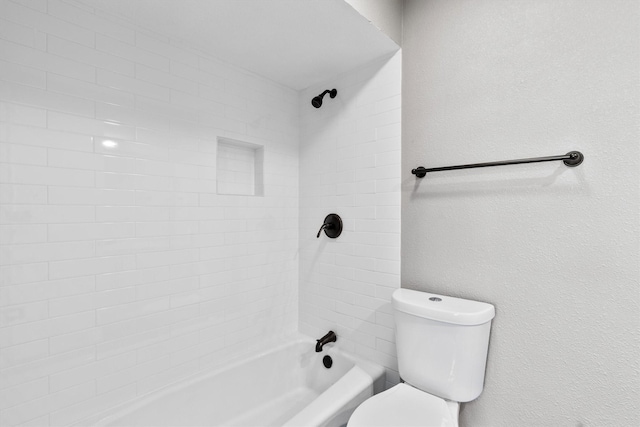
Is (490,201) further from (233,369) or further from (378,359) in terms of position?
(233,369)

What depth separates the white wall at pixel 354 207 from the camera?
1.73 metres

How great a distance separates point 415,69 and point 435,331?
52.2 inches

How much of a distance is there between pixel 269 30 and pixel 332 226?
3.81 feet

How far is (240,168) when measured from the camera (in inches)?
78.8

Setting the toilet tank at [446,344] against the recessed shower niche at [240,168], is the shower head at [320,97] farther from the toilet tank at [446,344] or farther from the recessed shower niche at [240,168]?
the toilet tank at [446,344]

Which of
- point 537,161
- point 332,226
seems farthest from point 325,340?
point 537,161

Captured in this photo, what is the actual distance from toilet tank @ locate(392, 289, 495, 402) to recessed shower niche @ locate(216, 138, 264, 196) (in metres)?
1.21

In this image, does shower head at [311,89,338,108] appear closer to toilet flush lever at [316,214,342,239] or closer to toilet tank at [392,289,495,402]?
toilet flush lever at [316,214,342,239]

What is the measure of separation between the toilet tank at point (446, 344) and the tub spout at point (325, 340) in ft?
2.06

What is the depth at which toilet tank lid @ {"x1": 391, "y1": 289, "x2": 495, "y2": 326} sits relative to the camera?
1.26 metres

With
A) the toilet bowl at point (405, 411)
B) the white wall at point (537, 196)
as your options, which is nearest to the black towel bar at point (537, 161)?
the white wall at point (537, 196)

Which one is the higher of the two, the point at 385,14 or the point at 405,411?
the point at 385,14

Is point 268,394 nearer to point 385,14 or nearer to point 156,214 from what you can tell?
point 156,214

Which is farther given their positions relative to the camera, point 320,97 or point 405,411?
point 320,97
